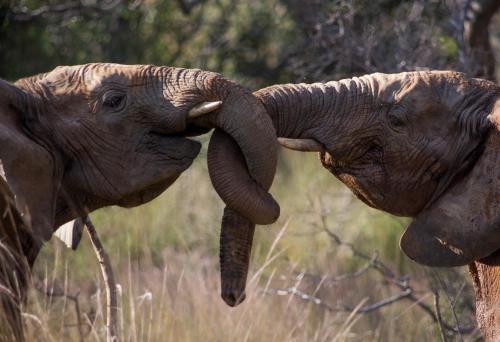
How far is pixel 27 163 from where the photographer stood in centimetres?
491

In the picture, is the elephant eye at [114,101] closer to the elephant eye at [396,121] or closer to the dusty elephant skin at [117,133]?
the dusty elephant skin at [117,133]

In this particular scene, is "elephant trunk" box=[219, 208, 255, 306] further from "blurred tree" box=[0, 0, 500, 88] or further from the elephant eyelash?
"blurred tree" box=[0, 0, 500, 88]

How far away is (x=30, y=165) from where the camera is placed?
16.1ft

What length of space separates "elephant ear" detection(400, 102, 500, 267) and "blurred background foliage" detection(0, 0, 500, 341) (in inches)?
38.3

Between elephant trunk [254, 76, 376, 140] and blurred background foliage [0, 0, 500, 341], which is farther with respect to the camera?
blurred background foliage [0, 0, 500, 341]

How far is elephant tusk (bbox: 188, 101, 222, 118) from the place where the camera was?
16.4 ft

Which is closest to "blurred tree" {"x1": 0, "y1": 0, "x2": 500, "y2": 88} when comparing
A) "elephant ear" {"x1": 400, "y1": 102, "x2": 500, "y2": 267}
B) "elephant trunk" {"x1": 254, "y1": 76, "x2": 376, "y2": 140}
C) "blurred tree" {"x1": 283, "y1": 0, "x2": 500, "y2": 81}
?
"blurred tree" {"x1": 283, "y1": 0, "x2": 500, "y2": 81}

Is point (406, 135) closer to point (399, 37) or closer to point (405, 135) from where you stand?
point (405, 135)

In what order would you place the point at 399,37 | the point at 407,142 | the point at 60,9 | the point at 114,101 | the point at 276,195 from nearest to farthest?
the point at 114,101
the point at 407,142
the point at 399,37
the point at 60,9
the point at 276,195

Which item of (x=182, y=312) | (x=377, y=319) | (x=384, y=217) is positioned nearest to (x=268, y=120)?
(x=182, y=312)

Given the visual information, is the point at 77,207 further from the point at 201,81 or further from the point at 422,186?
the point at 422,186

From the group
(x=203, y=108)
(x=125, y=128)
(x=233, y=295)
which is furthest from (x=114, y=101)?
(x=233, y=295)

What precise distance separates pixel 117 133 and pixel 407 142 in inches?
48.2

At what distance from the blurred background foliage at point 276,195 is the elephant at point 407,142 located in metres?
0.91
